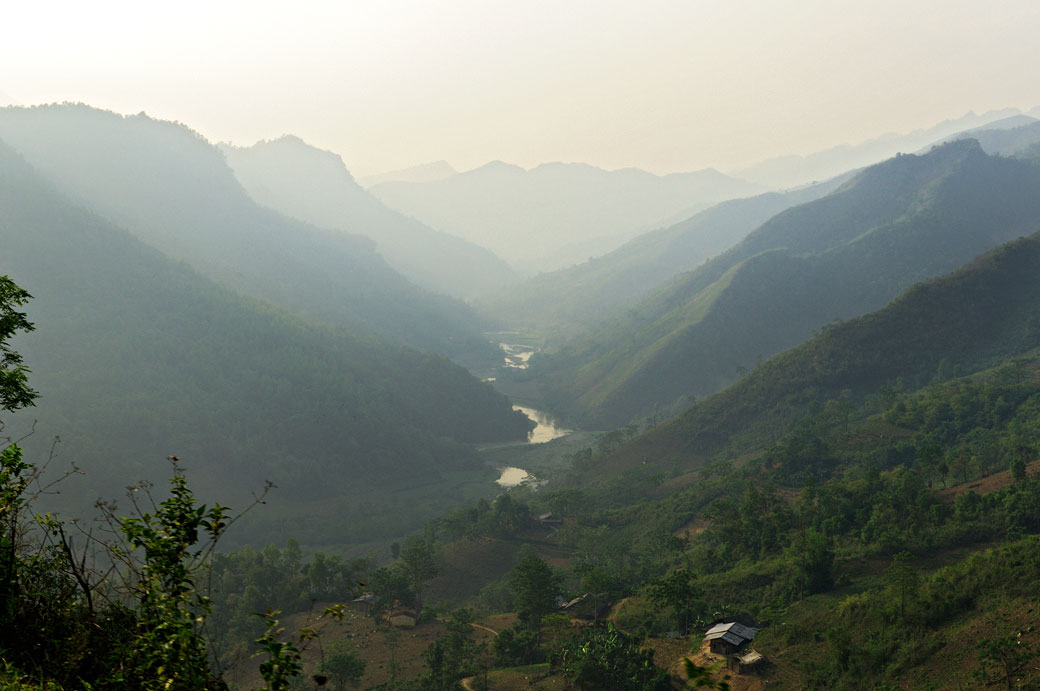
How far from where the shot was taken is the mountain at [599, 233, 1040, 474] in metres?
94.6

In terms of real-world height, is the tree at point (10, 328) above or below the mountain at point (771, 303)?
above

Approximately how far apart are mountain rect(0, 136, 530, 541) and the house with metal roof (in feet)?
Result: 223

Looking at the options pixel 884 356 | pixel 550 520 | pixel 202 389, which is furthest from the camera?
pixel 202 389

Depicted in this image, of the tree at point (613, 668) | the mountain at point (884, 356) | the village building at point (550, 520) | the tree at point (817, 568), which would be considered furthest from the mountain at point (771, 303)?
the tree at point (613, 668)

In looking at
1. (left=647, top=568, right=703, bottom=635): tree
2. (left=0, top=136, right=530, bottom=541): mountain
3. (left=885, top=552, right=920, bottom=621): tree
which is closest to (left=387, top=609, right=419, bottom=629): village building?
(left=647, top=568, right=703, bottom=635): tree

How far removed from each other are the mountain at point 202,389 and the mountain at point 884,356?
153ft

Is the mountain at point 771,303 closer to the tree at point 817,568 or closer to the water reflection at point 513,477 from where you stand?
the water reflection at point 513,477

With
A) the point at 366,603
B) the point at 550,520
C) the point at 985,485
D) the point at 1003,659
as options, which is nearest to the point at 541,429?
the point at 550,520

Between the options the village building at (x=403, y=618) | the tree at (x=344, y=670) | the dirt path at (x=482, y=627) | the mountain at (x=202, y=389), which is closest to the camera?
the tree at (x=344, y=670)

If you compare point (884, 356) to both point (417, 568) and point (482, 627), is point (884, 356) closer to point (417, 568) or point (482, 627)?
point (482, 627)

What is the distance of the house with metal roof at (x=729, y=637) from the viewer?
3462 centimetres

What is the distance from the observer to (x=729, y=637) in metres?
34.9

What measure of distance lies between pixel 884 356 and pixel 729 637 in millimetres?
80038

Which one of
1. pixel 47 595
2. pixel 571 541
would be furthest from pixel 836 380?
pixel 47 595
